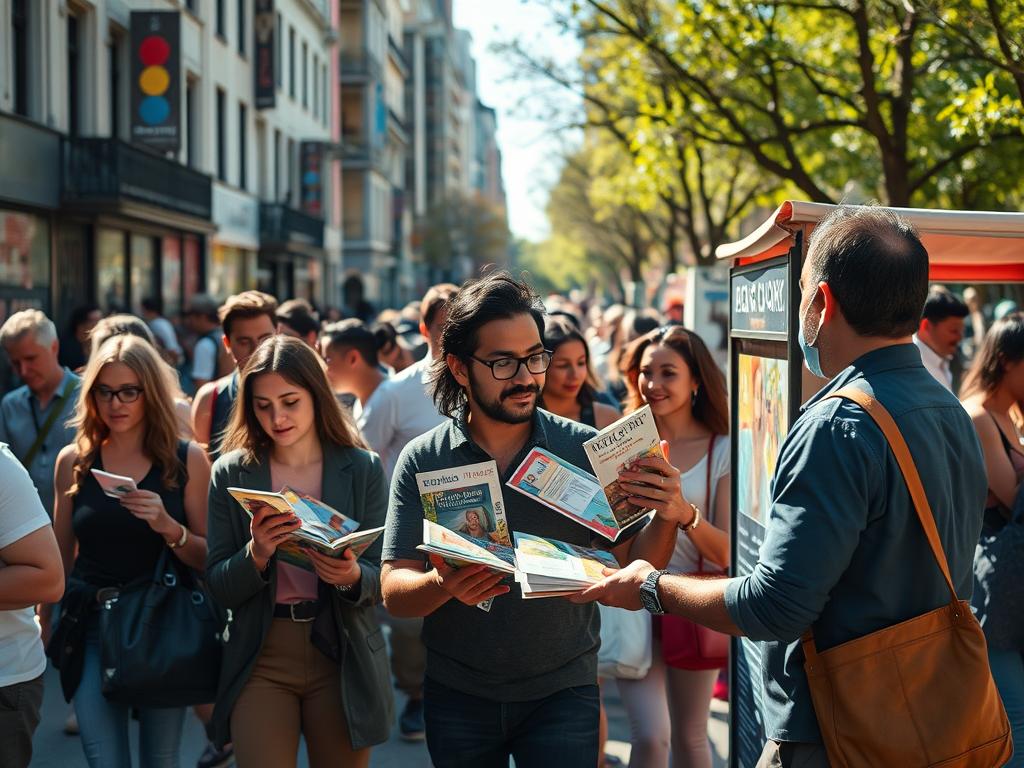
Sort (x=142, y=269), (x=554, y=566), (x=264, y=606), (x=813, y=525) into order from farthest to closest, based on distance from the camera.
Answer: (x=142, y=269)
(x=264, y=606)
(x=554, y=566)
(x=813, y=525)

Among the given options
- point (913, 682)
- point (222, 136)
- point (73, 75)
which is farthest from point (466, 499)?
point (222, 136)

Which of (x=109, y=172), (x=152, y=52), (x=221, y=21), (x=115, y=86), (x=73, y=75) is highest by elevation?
(x=221, y=21)

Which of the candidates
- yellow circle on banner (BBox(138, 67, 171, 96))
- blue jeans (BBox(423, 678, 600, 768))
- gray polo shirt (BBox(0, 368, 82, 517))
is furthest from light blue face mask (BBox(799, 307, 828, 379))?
yellow circle on banner (BBox(138, 67, 171, 96))

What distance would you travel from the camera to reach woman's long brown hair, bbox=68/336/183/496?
4629 millimetres

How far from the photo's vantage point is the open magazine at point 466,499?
317cm

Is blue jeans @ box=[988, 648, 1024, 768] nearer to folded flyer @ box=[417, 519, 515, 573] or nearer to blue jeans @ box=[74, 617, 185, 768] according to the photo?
folded flyer @ box=[417, 519, 515, 573]

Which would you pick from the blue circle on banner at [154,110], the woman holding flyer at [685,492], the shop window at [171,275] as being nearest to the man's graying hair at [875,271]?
the woman holding flyer at [685,492]

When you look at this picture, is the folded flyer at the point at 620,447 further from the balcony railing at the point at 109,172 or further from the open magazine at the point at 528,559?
the balcony railing at the point at 109,172

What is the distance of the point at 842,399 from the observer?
263 centimetres

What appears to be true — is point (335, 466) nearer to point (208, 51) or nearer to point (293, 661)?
point (293, 661)

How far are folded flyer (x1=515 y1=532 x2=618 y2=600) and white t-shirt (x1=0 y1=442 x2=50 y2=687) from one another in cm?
142

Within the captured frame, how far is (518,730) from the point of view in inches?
136

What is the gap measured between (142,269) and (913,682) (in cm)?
2211

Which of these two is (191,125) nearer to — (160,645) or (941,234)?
(160,645)
